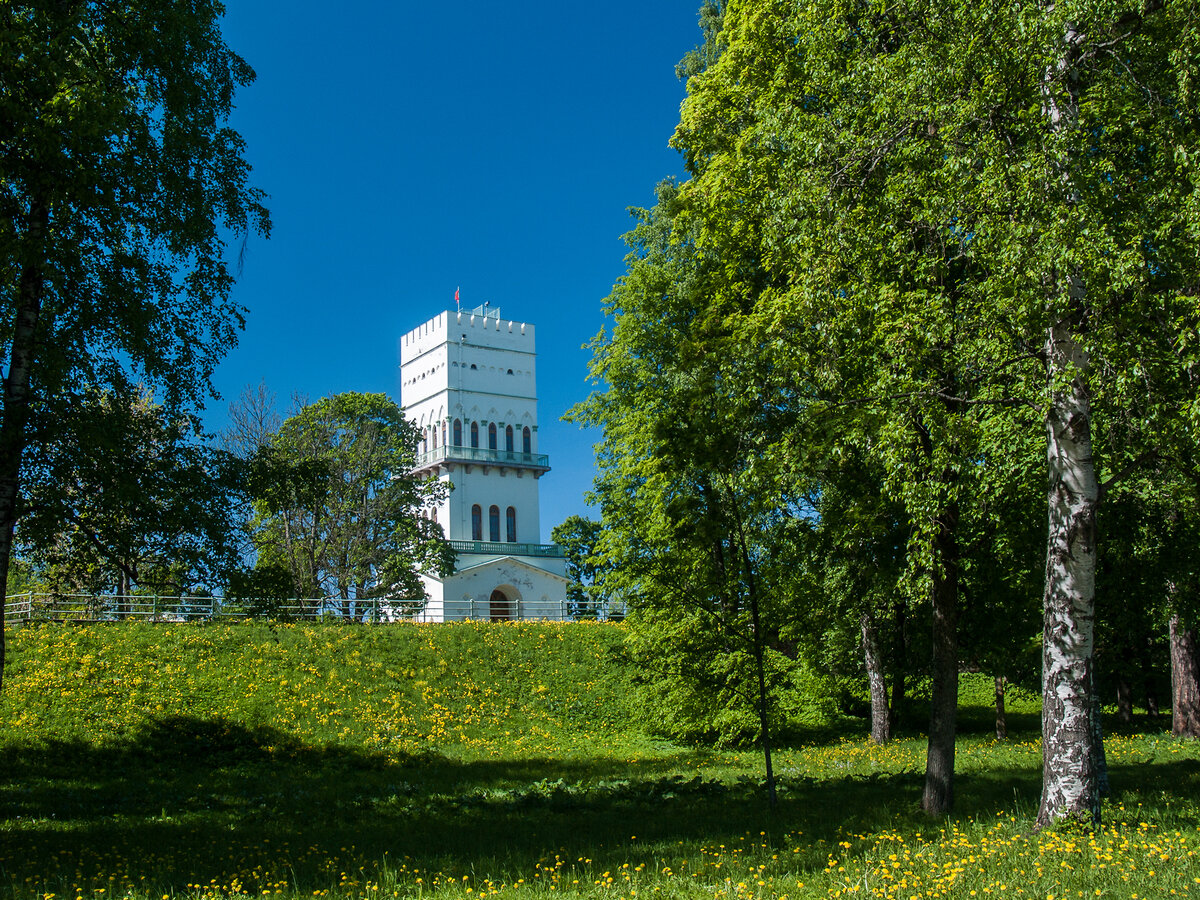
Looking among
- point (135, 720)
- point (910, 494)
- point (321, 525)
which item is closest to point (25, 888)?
point (910, 494)

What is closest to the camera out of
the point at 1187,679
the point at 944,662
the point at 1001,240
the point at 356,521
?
the point at 1001,240

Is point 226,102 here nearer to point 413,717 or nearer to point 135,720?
point 135,720

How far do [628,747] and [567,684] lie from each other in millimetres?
5363

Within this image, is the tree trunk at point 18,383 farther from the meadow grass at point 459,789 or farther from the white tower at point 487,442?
the white tower at point 487,442

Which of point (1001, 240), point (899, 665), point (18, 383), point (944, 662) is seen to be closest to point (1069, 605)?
point (944, 662)

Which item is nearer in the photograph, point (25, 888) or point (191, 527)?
point (25, 888)

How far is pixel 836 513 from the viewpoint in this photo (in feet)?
41.6

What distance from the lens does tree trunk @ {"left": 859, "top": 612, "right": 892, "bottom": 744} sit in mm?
22891

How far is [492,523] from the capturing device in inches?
2213

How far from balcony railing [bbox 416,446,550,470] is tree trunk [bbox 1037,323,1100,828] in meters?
48.1

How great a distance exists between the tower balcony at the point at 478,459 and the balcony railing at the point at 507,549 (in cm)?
494

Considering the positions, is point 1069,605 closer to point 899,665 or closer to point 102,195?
point 102,195

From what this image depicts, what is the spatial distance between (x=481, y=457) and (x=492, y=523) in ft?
13.8

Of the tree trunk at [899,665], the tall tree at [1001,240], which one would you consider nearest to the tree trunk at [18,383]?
the tall tree at [1001,240]
